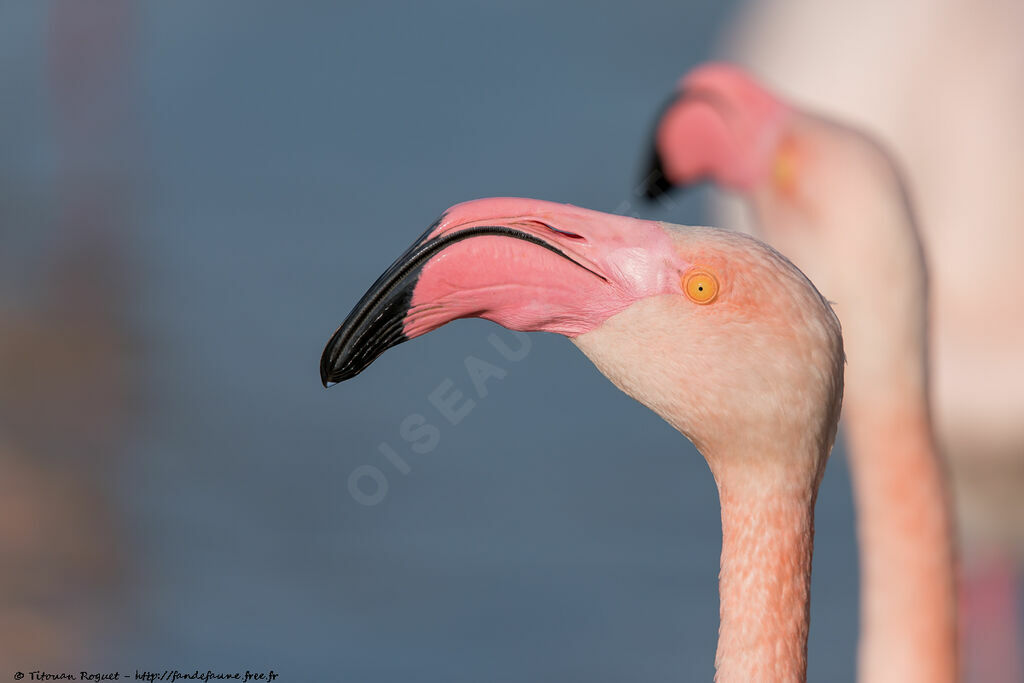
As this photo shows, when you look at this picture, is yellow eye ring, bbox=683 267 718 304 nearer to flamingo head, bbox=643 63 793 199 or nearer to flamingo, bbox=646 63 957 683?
flamingo, bbox=646 63 957 683

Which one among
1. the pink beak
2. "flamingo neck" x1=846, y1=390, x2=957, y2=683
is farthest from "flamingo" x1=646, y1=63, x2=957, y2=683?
the pink beak

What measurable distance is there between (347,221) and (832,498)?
307cm

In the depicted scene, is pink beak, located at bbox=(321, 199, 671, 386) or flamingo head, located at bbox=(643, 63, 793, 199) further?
flamingo head, located at bbox=(643, 63, 793, 199)

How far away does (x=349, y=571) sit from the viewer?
5789 millimetres

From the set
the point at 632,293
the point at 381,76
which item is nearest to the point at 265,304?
the point at 381,76

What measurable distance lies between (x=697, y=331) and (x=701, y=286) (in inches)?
2.3

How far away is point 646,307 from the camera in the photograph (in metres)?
1.85

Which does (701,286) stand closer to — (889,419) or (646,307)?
(646,307)

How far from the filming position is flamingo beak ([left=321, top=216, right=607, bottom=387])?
1.84 m

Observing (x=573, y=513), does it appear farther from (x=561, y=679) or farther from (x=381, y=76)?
(x=381, y=76)

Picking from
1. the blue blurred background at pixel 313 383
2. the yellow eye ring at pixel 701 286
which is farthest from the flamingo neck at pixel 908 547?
the blue blurred background at pixel 313 383

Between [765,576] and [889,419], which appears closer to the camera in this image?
[765,576]

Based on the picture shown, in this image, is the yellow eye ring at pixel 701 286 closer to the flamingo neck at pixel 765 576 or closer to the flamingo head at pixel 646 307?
the flamingo head at pixel 646 307

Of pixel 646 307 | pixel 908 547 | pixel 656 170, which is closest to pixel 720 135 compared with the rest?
pixel 656 170
